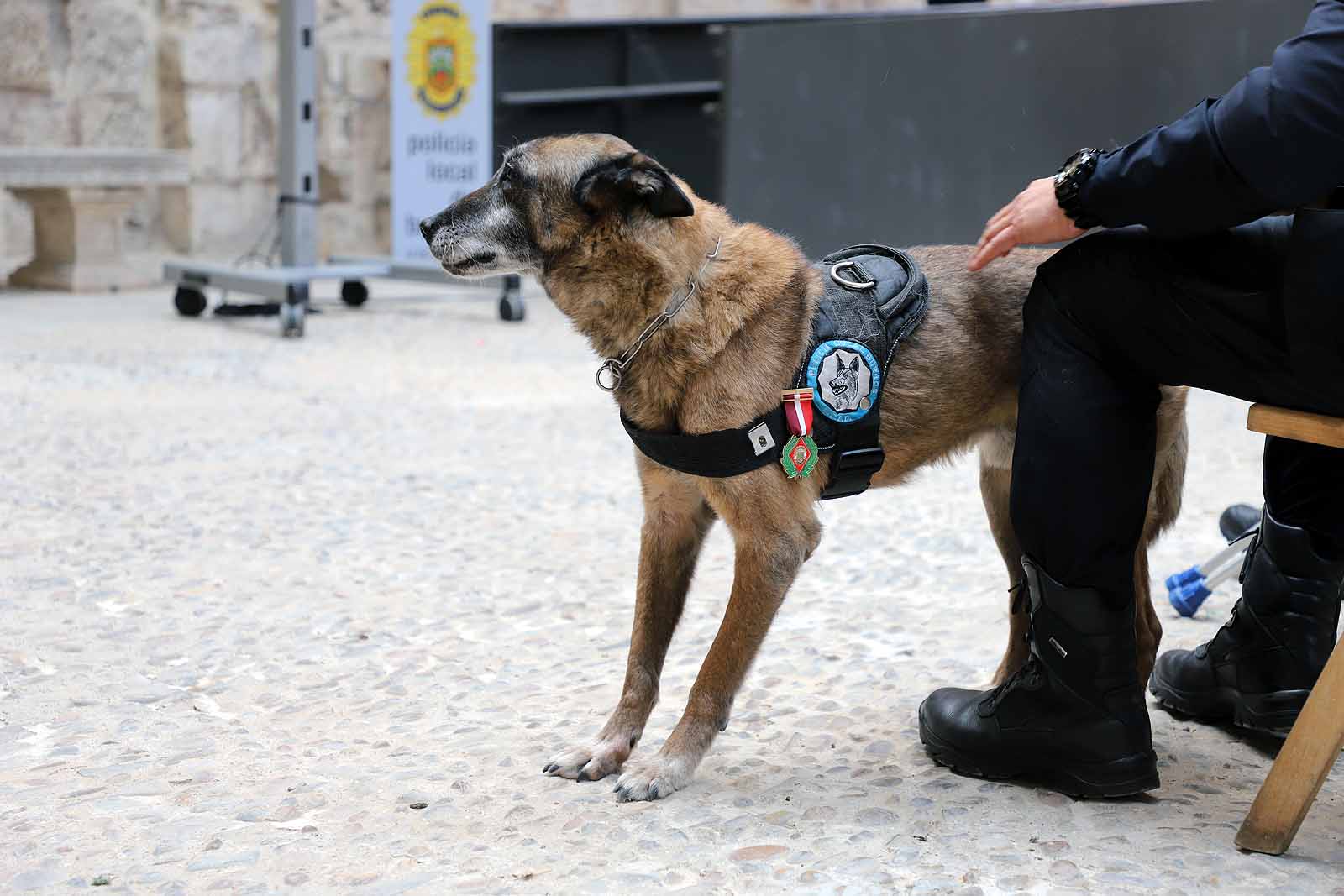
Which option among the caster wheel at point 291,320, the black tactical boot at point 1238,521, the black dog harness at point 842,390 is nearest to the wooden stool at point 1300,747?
the black dog harness at point 842,390

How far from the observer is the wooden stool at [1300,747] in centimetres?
220

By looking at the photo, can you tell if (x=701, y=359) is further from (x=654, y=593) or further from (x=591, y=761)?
(x=591, y=761)

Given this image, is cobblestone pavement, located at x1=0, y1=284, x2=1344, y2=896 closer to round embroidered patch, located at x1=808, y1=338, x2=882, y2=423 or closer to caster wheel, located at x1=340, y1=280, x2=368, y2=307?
round embroidered patch, located at x1=808, y1=338, x2=882, y2=423

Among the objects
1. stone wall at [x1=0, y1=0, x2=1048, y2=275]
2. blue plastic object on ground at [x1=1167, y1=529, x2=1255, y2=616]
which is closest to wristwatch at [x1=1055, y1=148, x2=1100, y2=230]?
blue plastic object on ground at [x1=1167, y1=529, x2=1255, y2=616]

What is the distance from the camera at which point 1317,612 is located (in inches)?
109

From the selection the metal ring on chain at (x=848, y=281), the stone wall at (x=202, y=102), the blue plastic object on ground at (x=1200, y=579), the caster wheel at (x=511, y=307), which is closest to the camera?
the metal ring on chain at (x=848, y=281)

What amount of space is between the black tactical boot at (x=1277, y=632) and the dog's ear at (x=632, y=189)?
1.39m

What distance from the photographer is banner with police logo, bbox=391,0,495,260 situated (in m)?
9.84

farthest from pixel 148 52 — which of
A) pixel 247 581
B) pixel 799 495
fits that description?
pixel 799 495

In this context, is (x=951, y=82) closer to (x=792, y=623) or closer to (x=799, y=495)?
(x=792, y=623)

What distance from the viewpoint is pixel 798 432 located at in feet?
8.34

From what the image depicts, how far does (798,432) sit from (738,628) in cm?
39

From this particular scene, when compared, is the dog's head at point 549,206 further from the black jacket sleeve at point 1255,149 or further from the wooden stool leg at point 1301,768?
the wooden stool leg at point 1301,768

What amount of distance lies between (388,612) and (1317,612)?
7.39 feet
